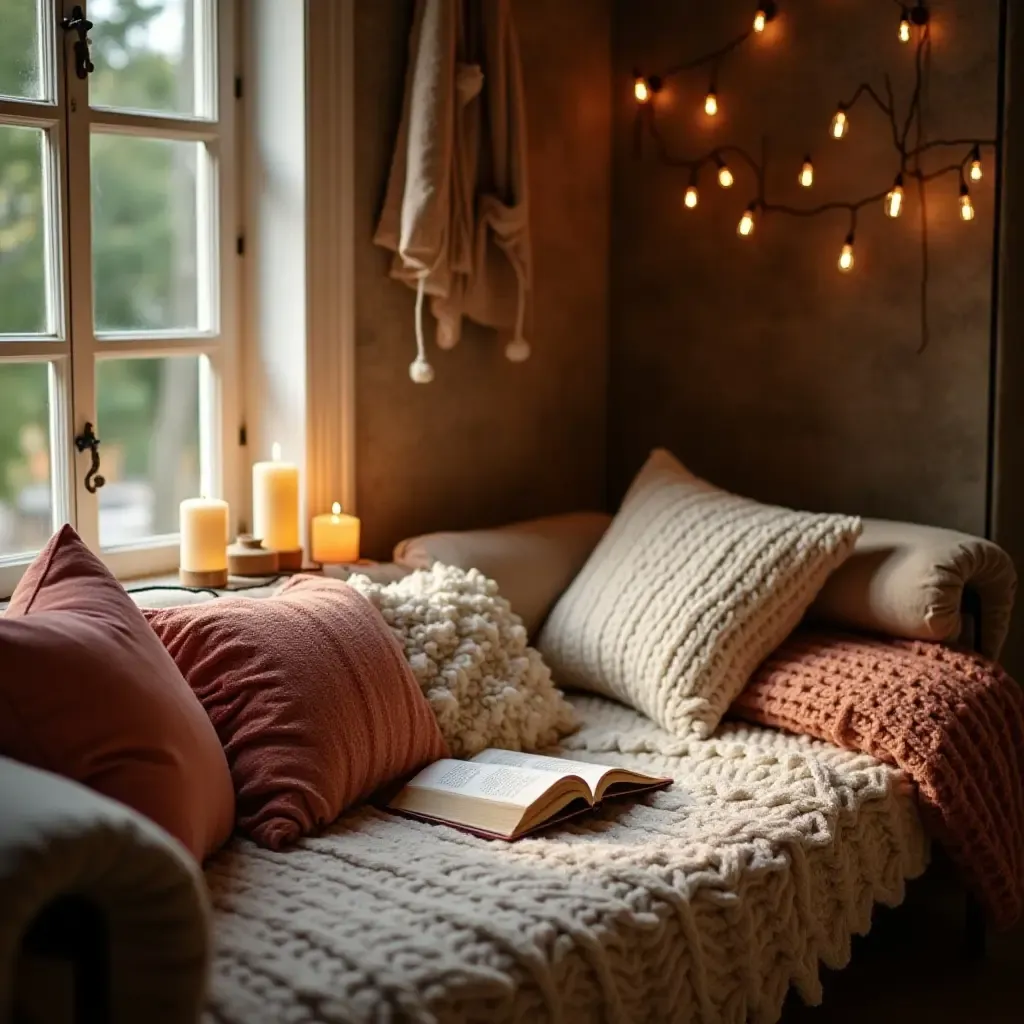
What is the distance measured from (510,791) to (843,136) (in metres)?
1.64

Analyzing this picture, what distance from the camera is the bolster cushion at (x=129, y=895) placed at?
132 centimetres

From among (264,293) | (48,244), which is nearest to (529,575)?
(264,293)

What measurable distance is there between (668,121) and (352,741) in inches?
70.6

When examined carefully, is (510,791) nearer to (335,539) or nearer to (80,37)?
(335,539)

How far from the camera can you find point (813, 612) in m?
2.74

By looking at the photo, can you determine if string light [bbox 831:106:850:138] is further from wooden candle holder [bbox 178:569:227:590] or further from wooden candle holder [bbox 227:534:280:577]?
wooden candle holder [bbox 178:569:227:590]

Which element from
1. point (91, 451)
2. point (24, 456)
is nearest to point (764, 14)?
point (91, 451)

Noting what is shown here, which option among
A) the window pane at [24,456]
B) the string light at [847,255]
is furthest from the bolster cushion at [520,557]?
the string light at [847,255]

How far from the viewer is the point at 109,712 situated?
174cm

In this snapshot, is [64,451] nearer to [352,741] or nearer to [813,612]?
[352,741]

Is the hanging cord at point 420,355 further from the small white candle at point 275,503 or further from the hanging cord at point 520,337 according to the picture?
the small white candle at point 275,503

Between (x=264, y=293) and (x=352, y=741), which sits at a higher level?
(x=264, y=293)

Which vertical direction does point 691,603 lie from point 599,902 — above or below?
above

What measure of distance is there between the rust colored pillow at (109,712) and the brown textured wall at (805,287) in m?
1.66
